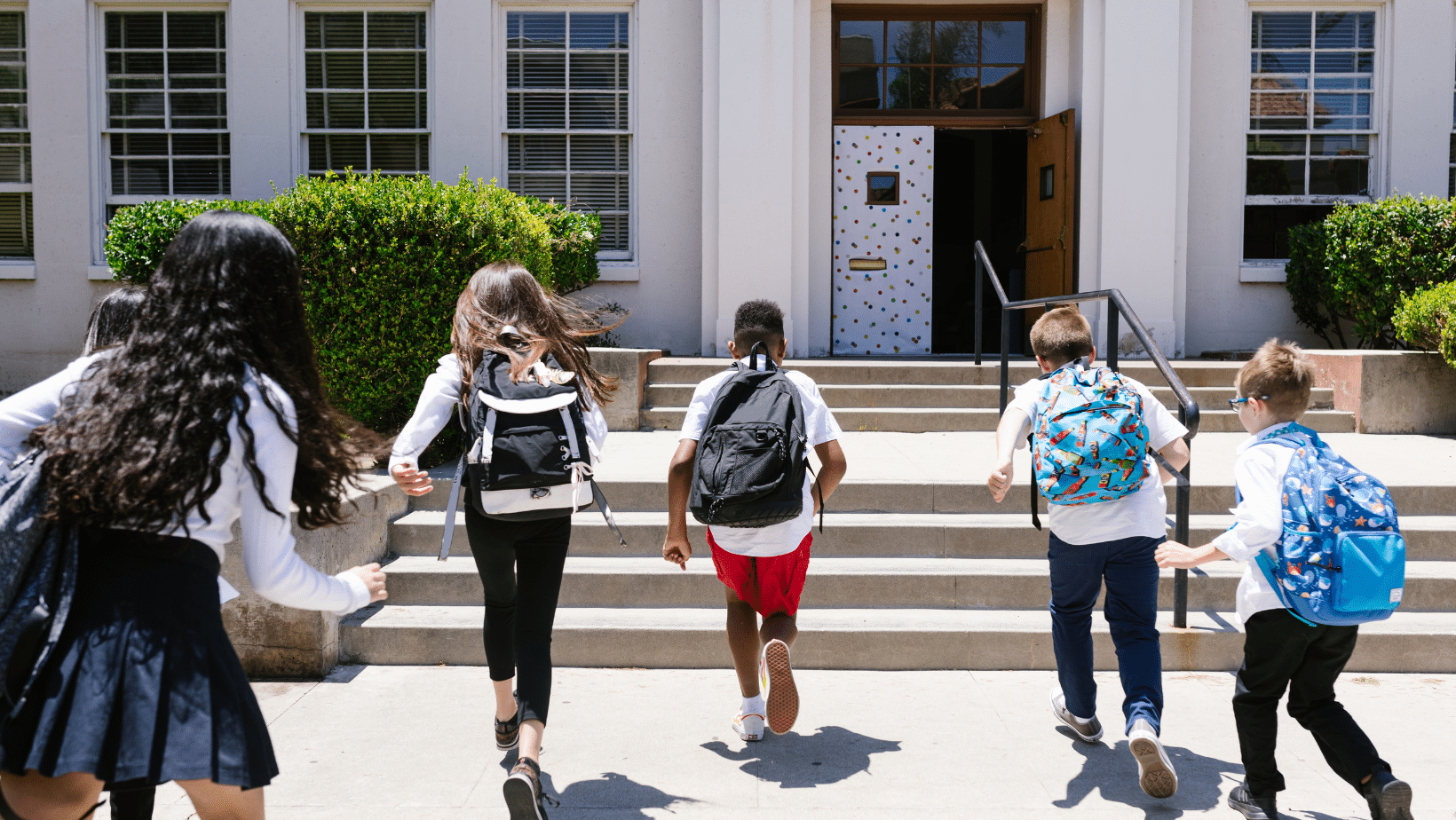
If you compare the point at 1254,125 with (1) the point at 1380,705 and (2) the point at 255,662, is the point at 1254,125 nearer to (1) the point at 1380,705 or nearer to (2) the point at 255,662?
(1) the point at 1380,705

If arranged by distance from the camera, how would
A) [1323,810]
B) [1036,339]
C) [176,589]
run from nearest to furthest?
[176,589]
[1323,810]
[1036,339]

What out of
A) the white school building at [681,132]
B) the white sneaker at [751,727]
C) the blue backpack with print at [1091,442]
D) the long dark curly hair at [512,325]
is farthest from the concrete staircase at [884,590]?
the white school building at [681,132]

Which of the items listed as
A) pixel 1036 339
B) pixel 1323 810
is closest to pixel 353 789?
pixel 1036 339

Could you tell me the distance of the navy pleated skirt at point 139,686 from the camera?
76.1 inches

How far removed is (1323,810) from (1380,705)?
1251 millimetres

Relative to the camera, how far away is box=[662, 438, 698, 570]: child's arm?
12.3 feet

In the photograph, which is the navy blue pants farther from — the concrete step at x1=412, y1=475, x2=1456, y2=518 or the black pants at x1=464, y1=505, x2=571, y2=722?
the concrete step at x1=412, y1=475, x2=1456, y2=518

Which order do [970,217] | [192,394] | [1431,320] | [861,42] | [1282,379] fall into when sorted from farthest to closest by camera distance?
[970,217]
[861,42]
[1431,320]
[1282,379]
[192,394]

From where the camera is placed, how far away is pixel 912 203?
431 inches

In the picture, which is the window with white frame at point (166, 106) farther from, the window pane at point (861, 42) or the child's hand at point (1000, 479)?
the child's hand at point (1000, 479)

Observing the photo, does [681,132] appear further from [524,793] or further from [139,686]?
[139,686]

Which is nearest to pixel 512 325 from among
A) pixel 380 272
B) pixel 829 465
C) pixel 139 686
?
pixel 829 465

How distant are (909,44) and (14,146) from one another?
879 centimetres

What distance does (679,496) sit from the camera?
12.4 ft
